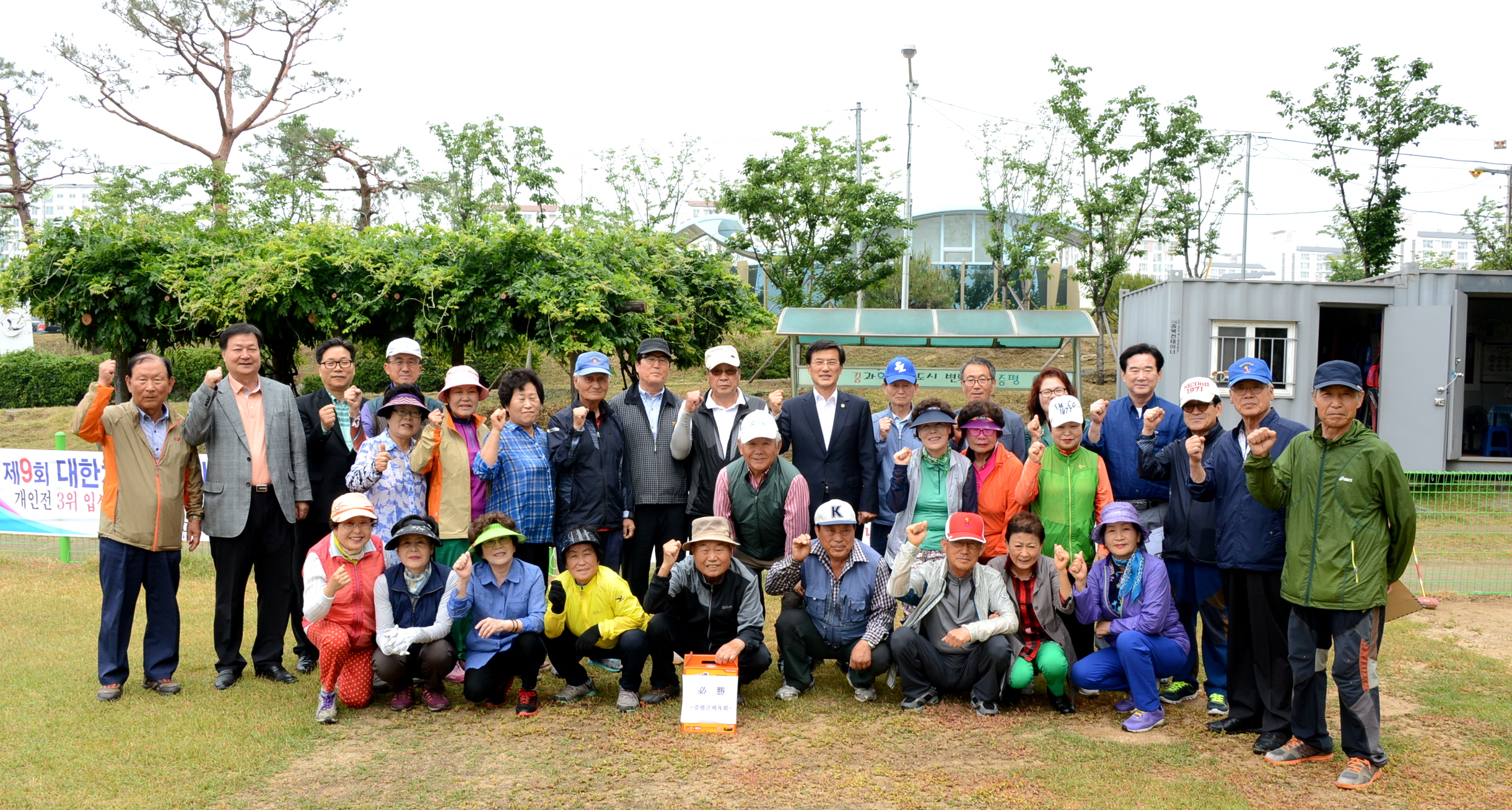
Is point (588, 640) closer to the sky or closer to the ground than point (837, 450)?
closer to the ground

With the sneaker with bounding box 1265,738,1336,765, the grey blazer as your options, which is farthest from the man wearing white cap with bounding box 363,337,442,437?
the sneaker with bounding box 1265,738,1336,765

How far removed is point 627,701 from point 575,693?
323 millimetres

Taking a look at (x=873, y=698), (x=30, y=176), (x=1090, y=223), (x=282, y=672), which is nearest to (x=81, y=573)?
(x=282, y=672)

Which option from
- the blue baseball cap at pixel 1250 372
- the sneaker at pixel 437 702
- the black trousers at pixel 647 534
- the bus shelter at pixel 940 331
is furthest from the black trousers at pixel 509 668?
the bus shelter at pixel 940 331

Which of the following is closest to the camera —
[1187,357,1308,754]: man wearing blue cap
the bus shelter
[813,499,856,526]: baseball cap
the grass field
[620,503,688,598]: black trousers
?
the grass field

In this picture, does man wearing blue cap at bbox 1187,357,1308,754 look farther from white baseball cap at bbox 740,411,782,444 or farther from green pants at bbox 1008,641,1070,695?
white baseball cap at bbox 740,411,782,444

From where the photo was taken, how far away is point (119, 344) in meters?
13.1

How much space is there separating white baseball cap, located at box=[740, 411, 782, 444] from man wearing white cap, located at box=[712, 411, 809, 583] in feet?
0.06

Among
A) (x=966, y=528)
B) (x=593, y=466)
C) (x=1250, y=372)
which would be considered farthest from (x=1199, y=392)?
(x=593, y=466)

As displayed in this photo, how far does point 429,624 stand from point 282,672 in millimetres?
1046

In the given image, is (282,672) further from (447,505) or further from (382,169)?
(382,169)

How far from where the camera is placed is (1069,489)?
518 cm

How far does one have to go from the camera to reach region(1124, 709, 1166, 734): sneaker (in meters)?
4.75

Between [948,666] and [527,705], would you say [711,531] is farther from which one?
[948,666]
